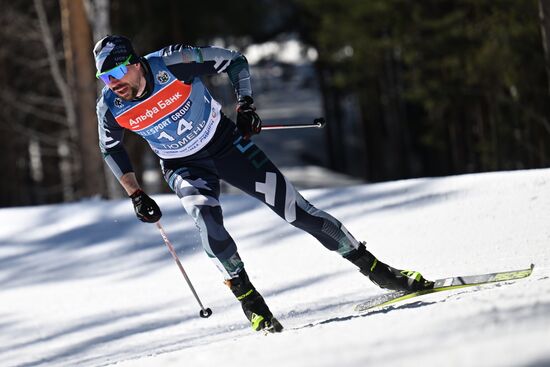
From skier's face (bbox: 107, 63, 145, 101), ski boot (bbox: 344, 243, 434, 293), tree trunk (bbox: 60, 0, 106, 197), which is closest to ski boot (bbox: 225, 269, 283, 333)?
ski boot (bbox: 344, 243, 434, 293)

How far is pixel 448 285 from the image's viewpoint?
5.96 meters

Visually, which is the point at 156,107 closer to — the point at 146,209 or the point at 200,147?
the point at 200,147

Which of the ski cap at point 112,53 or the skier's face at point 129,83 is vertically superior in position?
the ski cap at point 112,53

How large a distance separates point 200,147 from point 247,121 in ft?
1.17

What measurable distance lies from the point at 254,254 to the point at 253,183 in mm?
2693

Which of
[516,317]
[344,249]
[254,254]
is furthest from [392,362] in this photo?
[254,254]

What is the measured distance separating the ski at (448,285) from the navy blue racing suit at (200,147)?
0.40 meters

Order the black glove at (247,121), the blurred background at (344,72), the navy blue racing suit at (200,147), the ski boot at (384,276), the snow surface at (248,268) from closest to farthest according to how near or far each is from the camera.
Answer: the snow surface at (248,268), the navy blue racing suit at (200,147), the black glove at (247,121), the ski boot at (384,276), the blurred background at (344,72)

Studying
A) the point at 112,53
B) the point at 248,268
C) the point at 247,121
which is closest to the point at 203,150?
the point at 247,121

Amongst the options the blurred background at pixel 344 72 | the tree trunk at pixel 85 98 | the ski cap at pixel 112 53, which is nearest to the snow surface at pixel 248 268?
the ski cap at pixel 112 53

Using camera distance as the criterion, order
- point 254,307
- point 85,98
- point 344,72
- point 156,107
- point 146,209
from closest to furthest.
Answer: point 254,307 < point 156,107 < point 146,209 < point 85,98 < point 344,72

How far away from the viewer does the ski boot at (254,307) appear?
550cm

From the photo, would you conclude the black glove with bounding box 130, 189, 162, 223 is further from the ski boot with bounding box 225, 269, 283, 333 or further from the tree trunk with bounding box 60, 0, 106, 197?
the tree trunk with bounding box 60, 0, 106, 197

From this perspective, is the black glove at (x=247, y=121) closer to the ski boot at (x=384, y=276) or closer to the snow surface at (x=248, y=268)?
the ski boot at (x=384, y=276)
